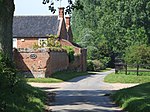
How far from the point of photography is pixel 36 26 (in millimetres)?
58438

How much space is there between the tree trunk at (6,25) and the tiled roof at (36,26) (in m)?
39.4

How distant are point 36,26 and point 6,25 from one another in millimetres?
41372

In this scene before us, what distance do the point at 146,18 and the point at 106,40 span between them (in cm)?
997

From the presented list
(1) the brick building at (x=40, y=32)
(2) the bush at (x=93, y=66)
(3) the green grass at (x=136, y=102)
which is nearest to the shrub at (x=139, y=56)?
(1) the brick building at (x=40, y=32)

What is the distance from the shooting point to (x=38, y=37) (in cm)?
5722

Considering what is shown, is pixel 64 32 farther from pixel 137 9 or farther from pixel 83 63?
pixel 137 9

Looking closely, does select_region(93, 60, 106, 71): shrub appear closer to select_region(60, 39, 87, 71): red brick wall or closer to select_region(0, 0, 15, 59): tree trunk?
select_region(60, 39, 87, 71): red brick wall

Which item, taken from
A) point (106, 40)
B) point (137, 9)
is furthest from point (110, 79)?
point (106, 40)

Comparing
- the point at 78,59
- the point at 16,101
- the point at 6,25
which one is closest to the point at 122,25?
the point at 78,59

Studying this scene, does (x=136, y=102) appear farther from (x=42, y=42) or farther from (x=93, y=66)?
(x=93, y=66)

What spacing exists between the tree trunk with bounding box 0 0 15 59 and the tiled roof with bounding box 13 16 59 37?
39.4m

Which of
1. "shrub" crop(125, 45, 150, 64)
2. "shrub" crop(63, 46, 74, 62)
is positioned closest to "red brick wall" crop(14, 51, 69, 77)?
"shrub" crop(63, 46, 74, 62)

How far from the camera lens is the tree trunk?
55.6 ft

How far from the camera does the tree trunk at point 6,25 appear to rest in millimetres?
16953
